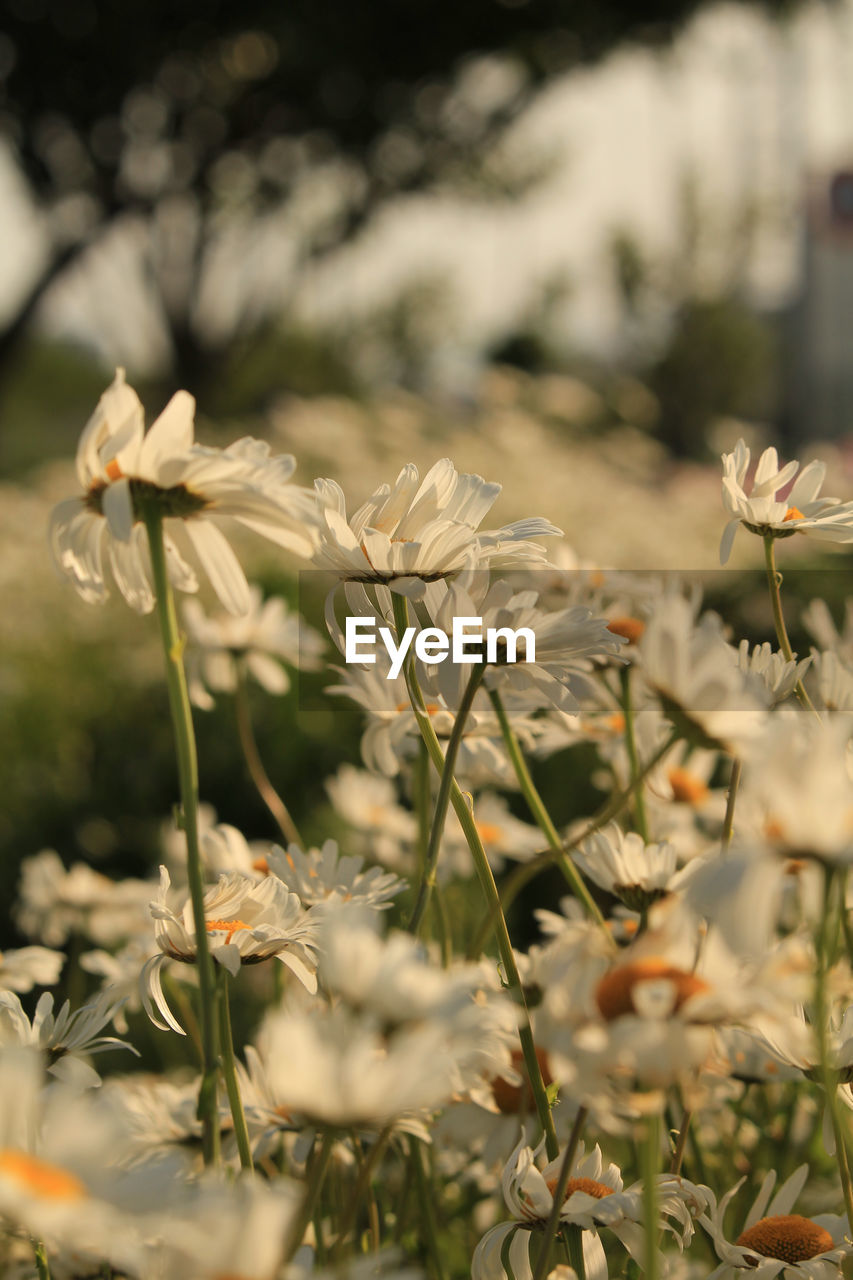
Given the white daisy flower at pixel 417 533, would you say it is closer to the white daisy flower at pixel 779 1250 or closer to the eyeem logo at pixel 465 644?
the eyeem logo at pixel 465 644

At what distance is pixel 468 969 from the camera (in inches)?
15.1

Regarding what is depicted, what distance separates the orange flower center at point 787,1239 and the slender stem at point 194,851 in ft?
0.78

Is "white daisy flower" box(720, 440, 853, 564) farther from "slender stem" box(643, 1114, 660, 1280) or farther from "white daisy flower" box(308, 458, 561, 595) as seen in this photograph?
"slender stem" box(643, 1114, 660, 1280)

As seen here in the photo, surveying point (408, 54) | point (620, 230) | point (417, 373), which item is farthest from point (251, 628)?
point (620, 230)

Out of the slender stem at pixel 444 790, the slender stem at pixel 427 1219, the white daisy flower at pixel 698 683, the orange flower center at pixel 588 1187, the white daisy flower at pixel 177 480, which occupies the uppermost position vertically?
the white daisy flower at pixel 177 480

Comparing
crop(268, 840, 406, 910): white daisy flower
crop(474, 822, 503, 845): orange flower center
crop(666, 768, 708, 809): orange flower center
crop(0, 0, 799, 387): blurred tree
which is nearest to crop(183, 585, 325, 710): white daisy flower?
crop(474, 822, 503, 845): orange flower center

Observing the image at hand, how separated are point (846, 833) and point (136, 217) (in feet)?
32.5

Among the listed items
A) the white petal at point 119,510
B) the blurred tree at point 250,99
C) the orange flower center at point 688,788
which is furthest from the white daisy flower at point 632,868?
the blurred tree at point 250,99

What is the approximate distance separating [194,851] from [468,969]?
97mm

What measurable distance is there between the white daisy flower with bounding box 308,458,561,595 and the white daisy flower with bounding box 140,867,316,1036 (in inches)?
5.1

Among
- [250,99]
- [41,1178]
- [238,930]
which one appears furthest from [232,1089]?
[250,99]

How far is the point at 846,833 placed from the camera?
283 millimetres

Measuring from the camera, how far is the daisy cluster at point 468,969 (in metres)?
0.27

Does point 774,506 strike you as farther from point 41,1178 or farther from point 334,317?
point 334,317
